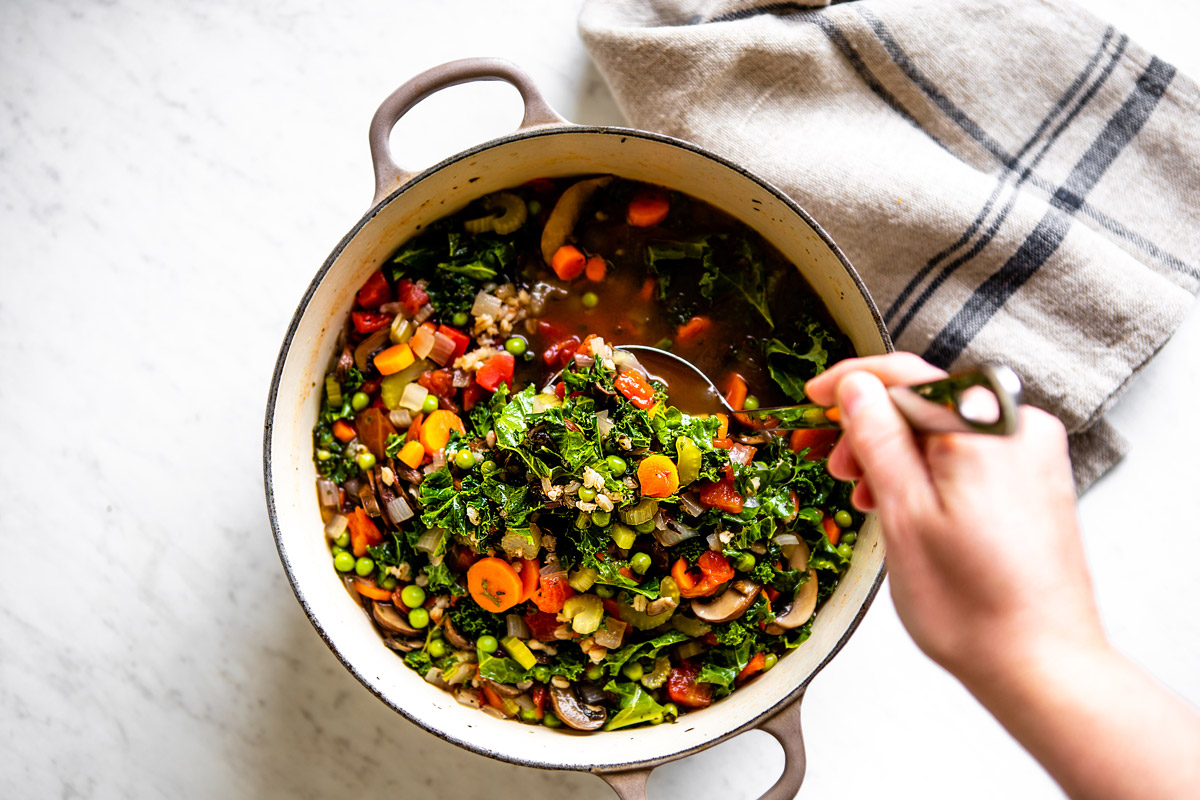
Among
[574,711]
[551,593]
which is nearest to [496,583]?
[551,593]

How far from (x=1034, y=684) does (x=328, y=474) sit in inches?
87.5

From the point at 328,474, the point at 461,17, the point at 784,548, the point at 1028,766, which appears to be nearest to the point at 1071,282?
the point at 784,548

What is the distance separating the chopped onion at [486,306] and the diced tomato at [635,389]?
512mm

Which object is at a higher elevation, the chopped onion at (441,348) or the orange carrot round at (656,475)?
the orange carrot round at (656,475)

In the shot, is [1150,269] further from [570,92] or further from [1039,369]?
[570,92]

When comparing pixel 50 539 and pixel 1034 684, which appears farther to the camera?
pixel 50 539

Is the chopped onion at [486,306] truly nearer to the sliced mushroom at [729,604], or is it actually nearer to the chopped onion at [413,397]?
the chopped onion at [413,397]

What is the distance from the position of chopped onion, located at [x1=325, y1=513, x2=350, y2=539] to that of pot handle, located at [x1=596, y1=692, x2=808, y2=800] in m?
1.18

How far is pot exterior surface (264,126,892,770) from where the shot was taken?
2.42 meters

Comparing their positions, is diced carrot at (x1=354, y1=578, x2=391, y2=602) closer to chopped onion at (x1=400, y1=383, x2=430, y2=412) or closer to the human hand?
chopped onion at (x1=400, y1=383, x2=430, y2=412)

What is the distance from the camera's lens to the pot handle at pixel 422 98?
2.43 m

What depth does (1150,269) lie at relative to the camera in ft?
9.57

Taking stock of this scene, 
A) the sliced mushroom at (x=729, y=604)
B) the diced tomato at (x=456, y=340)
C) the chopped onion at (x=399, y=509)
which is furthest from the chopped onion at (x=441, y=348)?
the sliced mushroom at (x=729, y=604)

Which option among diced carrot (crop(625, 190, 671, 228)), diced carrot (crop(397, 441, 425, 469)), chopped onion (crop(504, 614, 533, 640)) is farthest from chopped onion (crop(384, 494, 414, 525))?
diced carrot (crop(625, 190, 671, 228))
